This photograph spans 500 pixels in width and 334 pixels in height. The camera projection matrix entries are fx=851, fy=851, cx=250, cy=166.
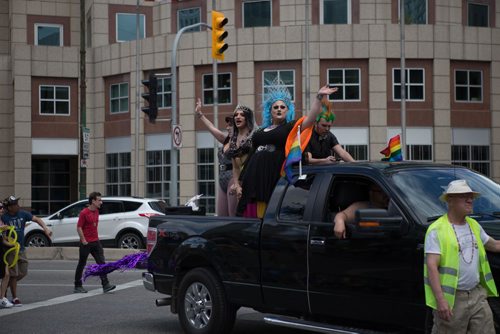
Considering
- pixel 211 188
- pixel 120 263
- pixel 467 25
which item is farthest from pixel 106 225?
pixel 467 25

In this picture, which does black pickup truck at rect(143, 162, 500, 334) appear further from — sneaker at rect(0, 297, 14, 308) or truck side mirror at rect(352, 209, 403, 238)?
sneaker at rect(0, 297, 14, 308)

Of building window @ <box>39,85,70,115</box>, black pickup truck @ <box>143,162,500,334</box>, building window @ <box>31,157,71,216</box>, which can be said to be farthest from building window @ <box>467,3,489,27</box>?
black pickup truck @ <box>143,162,500,334</box>

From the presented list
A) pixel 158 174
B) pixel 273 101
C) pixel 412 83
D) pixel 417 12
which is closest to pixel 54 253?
pixel 273 101

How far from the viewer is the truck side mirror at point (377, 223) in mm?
6844

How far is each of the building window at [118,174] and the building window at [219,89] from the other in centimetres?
533

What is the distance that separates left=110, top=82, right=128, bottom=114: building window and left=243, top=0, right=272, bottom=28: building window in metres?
7.16

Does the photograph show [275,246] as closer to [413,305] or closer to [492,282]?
[413,305]

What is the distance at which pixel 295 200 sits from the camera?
27.3ft

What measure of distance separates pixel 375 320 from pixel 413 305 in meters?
0.48

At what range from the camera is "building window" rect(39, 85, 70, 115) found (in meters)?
43.9

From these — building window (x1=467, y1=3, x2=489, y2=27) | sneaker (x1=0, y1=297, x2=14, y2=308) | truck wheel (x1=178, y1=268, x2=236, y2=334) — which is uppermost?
→ building window (x1=467, y1=3, x2=489, y2=27)

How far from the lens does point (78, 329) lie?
10.6 m

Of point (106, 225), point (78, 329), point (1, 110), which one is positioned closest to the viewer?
point (78, 329)

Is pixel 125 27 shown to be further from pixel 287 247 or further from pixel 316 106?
pixel 287 247
